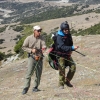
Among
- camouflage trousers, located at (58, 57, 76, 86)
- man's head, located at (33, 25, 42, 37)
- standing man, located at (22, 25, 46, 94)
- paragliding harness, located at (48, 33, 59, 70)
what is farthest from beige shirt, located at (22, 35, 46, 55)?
camouflage trousers, located at (58, 57, 76, 86)

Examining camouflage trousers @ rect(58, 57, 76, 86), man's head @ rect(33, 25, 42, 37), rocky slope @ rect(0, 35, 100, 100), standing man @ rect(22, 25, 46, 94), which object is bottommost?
rocky slope @ rect(0, 35, 100, 100)

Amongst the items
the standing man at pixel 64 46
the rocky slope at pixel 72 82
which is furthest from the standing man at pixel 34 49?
the rocky slope at pixel 72 82

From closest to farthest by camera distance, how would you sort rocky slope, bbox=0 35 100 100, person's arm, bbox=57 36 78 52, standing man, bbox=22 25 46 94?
person's arm, bbox=57 36 78 52, standing man, bbox=22 25 46 94, rocky slope, bbox=0 35 100 100

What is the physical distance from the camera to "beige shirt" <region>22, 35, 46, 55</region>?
10.9 m

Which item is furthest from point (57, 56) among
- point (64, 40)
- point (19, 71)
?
point (19, 71)

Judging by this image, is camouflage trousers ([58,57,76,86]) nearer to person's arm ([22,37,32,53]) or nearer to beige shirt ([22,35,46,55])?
beige shirt ([22,35,46,55])

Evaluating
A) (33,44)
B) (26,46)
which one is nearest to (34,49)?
(33,44)

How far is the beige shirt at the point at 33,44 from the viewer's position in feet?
35.7

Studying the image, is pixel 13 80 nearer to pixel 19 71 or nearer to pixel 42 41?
pixel 19 71

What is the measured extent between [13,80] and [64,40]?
12.2 metres

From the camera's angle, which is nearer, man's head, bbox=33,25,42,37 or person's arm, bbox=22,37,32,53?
man's head, bbox=33,25,42,37

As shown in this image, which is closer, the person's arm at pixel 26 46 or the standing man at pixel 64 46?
the standing man at pixel 64 46

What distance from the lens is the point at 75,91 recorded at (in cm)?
1146

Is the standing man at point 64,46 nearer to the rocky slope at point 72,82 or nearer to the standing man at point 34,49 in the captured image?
the standing man at point 34,49
